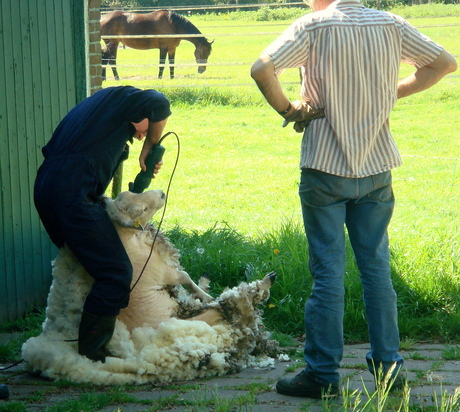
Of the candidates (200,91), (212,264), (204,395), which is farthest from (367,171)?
(200,91)

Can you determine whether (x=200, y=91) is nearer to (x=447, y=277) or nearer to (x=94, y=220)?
(x=447, y=277)

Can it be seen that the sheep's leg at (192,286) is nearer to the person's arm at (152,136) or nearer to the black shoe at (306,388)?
the person's arm at (152,136)

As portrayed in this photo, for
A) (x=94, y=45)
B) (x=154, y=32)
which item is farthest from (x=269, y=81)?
(x=154, y=32)

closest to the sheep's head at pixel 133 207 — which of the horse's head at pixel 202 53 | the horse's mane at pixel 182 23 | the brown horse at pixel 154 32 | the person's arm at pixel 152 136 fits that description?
the person's arm at pixel 152 136

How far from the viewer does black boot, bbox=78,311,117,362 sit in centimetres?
392

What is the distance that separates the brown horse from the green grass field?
2.21 ft

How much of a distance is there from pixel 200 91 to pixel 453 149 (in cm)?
781

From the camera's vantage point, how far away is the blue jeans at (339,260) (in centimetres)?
353

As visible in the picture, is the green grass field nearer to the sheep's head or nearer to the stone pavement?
the stone pavement

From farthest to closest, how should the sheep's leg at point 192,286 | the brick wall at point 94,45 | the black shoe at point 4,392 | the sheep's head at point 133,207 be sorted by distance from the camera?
the brick wall at point 94,45 < the sheep's leg at point 192,286 < the sheep's head at point 133,207 < the black shoe at point 4,392

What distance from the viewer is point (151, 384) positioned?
3.95 metres

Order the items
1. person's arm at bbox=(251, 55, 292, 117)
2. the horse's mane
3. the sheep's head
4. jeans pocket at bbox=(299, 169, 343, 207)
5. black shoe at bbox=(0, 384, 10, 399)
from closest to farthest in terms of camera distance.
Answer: person's arm at bbox=(251, 55, 292, 117), jeans pocket at bbox=(299, 169, 343, 207), black shoe at bbox=(0, 384, 10, 399), the sheep's head, the horse's mane

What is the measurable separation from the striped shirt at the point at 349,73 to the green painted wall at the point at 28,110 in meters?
2.70

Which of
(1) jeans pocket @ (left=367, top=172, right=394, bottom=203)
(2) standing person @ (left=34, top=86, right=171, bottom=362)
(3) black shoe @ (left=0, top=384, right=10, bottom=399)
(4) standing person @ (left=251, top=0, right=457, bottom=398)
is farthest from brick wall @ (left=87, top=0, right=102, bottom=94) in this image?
(1) jeans pocket @ (left=367, top=172, right=394, bottom=203)
